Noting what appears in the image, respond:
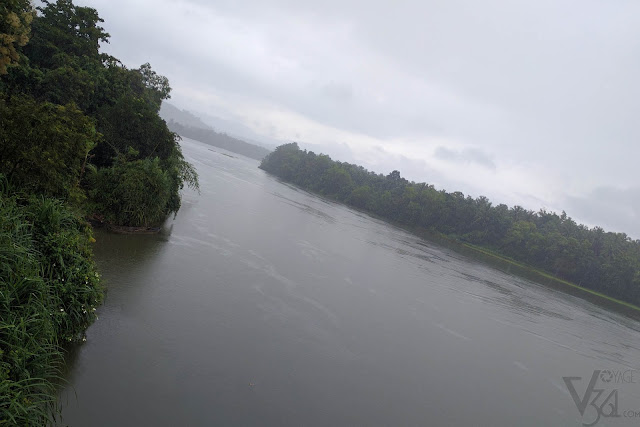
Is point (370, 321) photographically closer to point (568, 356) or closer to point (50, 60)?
point (568, 356)

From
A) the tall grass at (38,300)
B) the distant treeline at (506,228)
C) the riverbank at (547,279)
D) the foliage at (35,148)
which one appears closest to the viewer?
the tall grass at (38,300)

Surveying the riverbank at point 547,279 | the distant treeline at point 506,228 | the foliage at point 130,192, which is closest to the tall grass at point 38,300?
the foliage at point 130,192

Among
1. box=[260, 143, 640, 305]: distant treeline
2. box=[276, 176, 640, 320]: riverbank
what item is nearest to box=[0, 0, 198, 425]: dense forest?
box=[276, 176, 640, 320]: riverbank

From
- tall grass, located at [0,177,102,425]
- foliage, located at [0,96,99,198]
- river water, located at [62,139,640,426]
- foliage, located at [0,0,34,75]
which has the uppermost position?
foliage, located at [0,0,34,75]

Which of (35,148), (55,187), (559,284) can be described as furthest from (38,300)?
(559,284)

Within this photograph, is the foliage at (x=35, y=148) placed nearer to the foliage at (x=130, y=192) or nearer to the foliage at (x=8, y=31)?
the foliage at (x=8, y=31)

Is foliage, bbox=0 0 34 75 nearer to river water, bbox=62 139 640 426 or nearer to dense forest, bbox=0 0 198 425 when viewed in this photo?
dense forest, bbox=0 0 198 425

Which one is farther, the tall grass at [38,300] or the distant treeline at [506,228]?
the distant treeline at [506,228]
